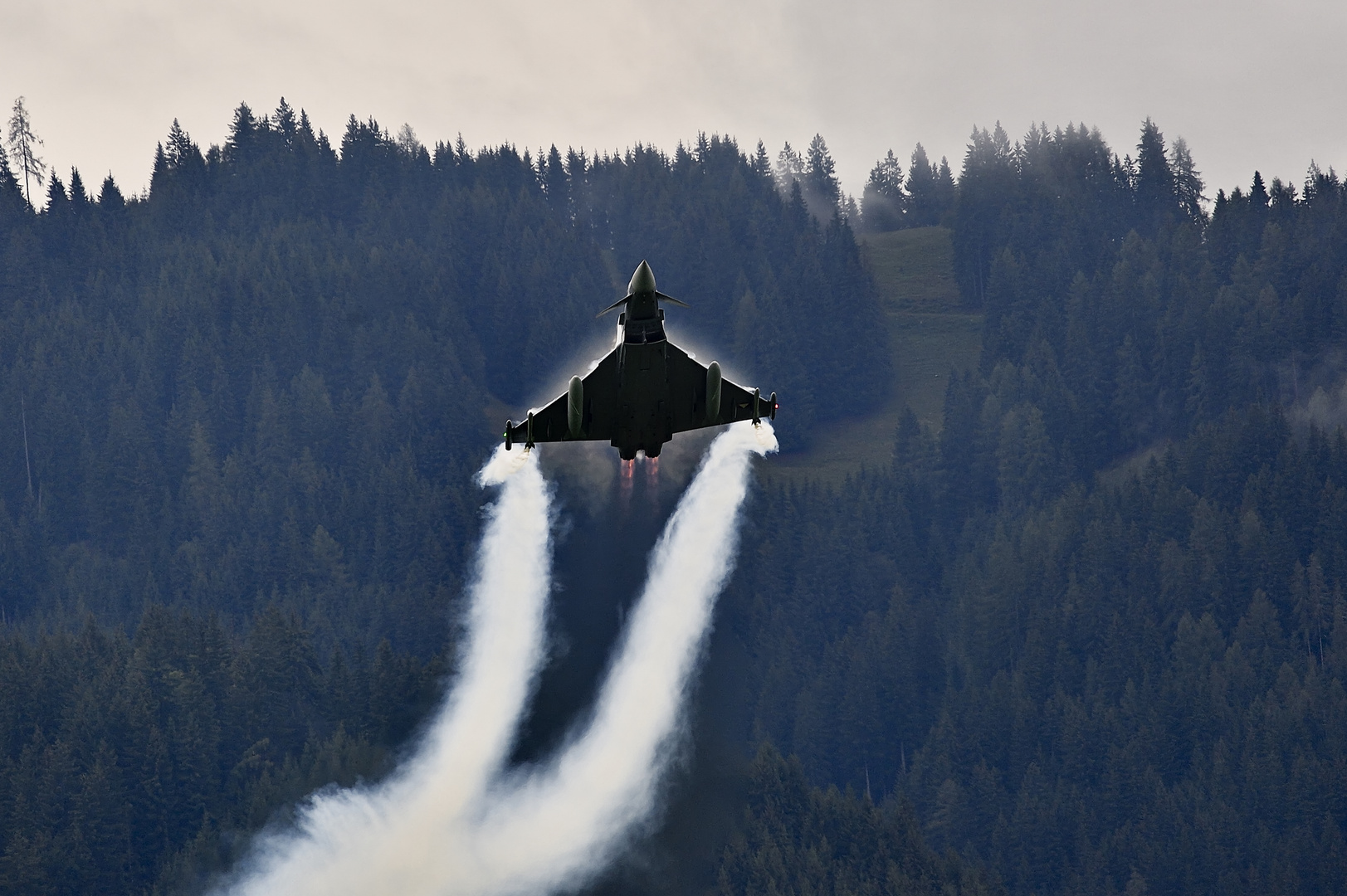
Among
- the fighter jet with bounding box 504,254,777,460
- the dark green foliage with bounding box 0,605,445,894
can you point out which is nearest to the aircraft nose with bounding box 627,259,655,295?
the fighter jet with bounding box 504,254,777,460

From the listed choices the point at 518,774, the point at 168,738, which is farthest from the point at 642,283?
the point at 168,738

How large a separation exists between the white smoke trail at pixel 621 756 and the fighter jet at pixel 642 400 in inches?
1281

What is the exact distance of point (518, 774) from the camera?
115375 millimetres

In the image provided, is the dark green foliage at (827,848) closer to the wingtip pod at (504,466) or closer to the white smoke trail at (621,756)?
the white smoke trail at (621,756)

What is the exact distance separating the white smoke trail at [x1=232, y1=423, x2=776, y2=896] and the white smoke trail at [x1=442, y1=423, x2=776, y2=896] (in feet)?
0.34

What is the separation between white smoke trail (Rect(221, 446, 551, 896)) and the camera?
117375 mm

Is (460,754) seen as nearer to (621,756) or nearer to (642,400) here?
(621,756)

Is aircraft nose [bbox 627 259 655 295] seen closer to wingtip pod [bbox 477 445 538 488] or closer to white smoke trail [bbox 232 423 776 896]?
wingtip pod [bbox 477 445 538 488]

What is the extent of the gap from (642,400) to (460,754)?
55.6m

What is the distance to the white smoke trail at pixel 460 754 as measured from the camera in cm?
11738

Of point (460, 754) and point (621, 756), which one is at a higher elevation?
point (460, 754)

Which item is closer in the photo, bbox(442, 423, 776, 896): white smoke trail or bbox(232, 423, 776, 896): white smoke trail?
bbox(442, 423, 776, 896): white smoke trail

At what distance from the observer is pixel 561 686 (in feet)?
405

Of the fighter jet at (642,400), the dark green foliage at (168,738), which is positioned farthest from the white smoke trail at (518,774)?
the fighter jet at (642,400)
